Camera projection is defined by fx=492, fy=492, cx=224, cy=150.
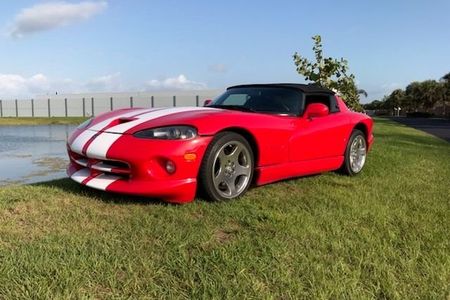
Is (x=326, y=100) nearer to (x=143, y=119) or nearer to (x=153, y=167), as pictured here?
(x=143, y=119)

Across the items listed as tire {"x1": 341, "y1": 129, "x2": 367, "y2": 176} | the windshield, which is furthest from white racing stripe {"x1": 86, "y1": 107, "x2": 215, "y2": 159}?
tire {"x1": 341, "y1": 129, "x2": 367, "y2": 176}

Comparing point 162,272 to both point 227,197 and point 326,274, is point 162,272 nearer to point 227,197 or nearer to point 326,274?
point 326,274

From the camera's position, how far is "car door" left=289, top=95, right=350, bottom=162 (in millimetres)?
5227

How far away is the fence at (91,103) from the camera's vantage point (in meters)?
42.8

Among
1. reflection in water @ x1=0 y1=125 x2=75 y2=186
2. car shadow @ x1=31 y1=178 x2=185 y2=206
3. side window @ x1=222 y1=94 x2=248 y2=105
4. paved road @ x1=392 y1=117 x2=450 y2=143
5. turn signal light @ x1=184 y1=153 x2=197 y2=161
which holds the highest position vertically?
side window @ x1=222 y1=94 x2=248 y2=105

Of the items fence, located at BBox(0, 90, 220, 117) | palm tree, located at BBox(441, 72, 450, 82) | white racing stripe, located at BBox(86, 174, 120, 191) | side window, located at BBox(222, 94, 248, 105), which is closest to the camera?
white racing stripe, located at BBox(86, 174, 120, 191)

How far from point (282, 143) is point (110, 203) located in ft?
5.95

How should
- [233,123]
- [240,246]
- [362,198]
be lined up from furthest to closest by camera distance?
[362,198] < [233,123] < [240,246]

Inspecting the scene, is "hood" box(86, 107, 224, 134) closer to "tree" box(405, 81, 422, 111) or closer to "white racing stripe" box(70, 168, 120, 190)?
"white racing stripe" box(70, 168, 120, 190)

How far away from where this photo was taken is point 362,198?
484 cm

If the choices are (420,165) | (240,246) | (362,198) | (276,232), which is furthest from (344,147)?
(240,246)

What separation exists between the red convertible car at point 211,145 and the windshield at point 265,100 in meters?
0.01

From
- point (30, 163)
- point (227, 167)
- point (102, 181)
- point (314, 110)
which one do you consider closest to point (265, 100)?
point (314, 110)

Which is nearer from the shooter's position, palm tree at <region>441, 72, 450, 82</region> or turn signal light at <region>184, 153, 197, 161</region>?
turn signal light at <region>184, 153, 197, 161</region>
